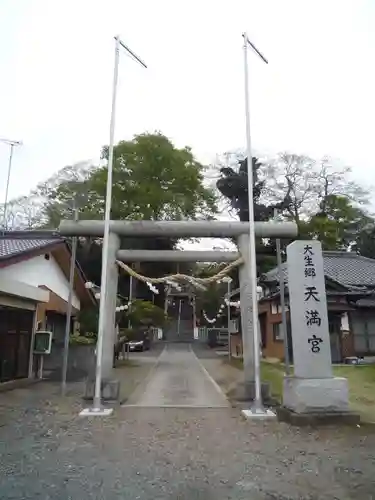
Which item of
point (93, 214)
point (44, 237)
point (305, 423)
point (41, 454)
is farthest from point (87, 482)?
point (93, 214)

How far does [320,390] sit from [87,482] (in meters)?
4.46

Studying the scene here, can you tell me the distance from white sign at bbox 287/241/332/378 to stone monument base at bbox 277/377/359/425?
0.72ft

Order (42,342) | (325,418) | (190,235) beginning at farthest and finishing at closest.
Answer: (42,342) < (190,235) < (325,418)

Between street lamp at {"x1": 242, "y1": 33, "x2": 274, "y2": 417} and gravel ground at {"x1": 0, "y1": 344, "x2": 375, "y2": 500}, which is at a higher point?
street lamp at {"x1": 242, "y1": 33, "x2": 274, "y2": 417}

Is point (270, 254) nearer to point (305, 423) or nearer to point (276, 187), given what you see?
point (276, 187)

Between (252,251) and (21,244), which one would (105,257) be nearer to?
(252,251)

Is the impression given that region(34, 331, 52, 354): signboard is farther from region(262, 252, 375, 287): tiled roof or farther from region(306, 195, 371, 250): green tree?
region(306, 195, 371, 250): green tree

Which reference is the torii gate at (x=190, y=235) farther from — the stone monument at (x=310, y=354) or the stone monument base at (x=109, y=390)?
the stone monument at (x=310, y=354)

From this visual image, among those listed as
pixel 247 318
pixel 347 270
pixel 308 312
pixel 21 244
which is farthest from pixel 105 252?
pixel 347 270

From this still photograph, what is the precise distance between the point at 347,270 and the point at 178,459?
2125 cm

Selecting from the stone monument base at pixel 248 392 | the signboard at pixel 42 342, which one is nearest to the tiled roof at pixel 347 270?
the stone monument base at pixel 248 392

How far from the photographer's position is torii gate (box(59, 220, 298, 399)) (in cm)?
992

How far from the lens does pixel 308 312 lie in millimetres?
7992

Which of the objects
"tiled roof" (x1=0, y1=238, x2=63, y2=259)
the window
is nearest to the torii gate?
"tiled roof" (x1=0, y1=238, x2=63, y2=259)
